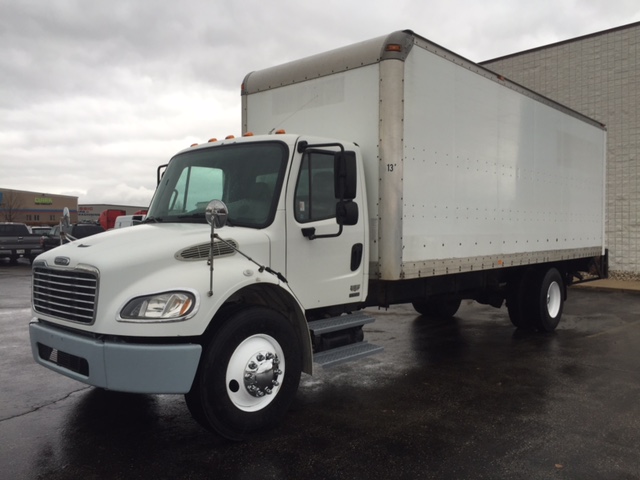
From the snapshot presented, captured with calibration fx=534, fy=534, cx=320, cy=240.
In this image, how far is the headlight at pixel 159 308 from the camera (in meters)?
3.85

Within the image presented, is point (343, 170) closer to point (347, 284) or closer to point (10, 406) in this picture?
point (347, 284)

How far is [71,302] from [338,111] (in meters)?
3.35

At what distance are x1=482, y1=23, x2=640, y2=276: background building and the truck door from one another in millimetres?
13662

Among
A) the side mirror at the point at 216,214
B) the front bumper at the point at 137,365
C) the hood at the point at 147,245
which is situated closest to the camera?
the front bumper at the point at 137,365

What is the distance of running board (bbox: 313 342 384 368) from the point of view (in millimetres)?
4867

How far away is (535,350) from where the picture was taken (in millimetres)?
7734

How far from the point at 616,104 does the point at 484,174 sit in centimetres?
1202

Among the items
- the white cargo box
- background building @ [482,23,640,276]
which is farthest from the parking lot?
background building @ [482,23,640,276]

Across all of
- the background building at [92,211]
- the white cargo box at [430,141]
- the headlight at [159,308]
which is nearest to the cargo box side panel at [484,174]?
the white cargo box at [430,141]

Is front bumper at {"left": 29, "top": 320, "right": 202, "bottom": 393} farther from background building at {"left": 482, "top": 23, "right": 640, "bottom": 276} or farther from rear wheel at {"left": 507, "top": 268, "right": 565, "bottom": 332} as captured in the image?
background building at {"left": 482, "top": 23, "right": 640, "bottom": 276}

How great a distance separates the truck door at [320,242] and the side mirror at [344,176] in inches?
11.5

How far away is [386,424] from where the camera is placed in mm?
4766

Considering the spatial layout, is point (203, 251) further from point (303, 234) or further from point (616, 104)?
point (616, 104)

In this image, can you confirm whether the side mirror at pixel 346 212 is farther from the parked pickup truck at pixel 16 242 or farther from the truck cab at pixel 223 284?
the parked pickup truck at pixel 16 242
